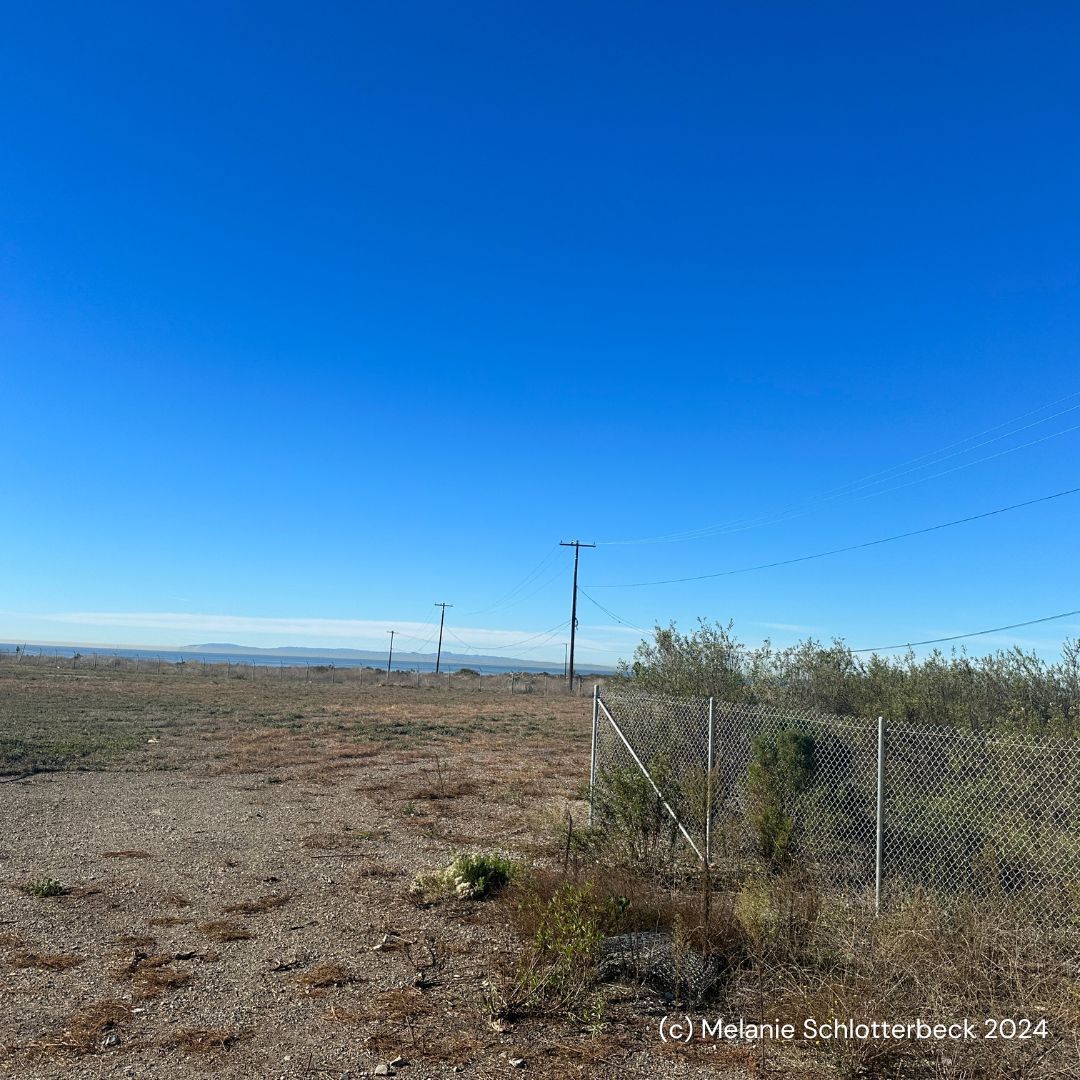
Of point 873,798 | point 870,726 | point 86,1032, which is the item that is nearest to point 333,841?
point 86,1032

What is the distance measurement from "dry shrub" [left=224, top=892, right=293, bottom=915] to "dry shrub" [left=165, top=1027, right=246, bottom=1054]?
2.47 m

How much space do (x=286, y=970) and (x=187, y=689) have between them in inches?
1659

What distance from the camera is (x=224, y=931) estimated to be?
6695 millimetres

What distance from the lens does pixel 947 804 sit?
732 centimetres

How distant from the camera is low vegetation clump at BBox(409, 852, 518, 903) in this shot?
759 centimetres

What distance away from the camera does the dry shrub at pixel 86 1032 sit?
4559 mm

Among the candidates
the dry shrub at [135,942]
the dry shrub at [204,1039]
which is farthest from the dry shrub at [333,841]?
the dry shrub at [204,1039]

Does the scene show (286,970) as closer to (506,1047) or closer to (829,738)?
(506,1047)

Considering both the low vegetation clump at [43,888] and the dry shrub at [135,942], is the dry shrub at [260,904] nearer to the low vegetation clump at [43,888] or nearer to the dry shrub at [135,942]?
the dry shrub at [135,942]

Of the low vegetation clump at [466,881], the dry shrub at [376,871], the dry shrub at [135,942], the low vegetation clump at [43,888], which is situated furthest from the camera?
the dry shrub at [376,871]

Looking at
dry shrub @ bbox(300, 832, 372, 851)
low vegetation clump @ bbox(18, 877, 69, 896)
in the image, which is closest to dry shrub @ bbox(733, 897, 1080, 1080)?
dry shrub @ bbox(300, 832, 372, 851)

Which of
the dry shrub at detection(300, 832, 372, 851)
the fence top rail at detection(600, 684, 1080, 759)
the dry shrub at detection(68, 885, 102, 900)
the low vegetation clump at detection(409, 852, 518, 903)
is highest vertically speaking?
the fence top rail at detection(600, 684, 1080, 759)

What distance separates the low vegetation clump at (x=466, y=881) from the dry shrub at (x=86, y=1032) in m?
2.93

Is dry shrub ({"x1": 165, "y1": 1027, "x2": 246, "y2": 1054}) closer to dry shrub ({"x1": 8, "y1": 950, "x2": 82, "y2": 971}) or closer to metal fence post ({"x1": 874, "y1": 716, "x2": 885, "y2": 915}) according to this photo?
dry shrub ({"x1": 8, "y1": 950, "x2": 82, "y2": 971})
